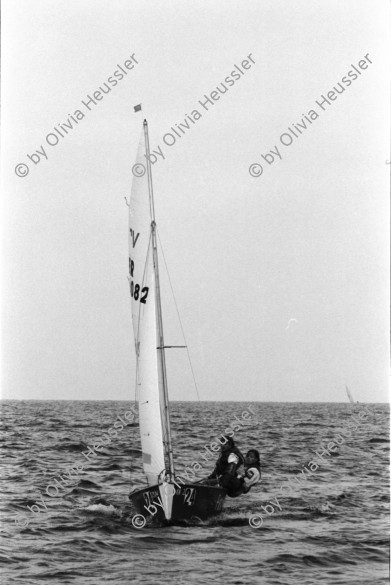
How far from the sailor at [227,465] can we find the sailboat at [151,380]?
65 cm

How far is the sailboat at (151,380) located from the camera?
15.9 meters

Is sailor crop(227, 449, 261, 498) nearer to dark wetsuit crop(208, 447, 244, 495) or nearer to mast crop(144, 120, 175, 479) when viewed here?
dark wetsuit crop(208, 447, 244, 495)

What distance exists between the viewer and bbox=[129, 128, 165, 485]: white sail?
54.3 feet

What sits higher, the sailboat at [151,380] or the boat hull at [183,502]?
the sailboat at [151,380]

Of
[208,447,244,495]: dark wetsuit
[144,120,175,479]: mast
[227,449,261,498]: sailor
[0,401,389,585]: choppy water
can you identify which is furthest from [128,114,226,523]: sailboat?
[227,449,261,498]: sailor

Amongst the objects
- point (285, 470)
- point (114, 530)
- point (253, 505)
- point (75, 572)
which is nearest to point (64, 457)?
point (285, 470)

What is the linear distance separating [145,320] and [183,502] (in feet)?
13.2

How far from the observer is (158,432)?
16.5 m

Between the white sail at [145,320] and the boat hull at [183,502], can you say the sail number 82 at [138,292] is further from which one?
the boat hull at [183,502]

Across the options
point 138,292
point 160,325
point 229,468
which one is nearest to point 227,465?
point 229,468

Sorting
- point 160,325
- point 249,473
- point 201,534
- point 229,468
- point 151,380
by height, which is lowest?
point 201,534

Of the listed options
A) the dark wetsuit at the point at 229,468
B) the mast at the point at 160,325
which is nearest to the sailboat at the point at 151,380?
the mast at the point at 160,325

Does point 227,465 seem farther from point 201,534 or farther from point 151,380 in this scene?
point 151,380

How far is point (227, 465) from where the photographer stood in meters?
17.7
